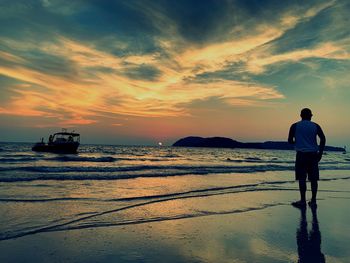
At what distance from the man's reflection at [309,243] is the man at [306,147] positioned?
1580mm

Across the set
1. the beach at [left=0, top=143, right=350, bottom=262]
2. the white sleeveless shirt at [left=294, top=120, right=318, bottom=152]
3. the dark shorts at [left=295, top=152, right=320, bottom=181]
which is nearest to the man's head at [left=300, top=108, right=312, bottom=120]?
the white sleeveless shirt at [left=294, top=120, right=318, bottom=152]

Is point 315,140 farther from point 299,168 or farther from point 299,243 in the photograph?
point 299,243

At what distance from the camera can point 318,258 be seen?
3.50 metres

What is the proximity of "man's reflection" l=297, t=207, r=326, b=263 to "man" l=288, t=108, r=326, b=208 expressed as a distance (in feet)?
5.18

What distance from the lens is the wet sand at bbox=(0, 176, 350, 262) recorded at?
11.4 feet

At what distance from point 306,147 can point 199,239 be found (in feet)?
13.1

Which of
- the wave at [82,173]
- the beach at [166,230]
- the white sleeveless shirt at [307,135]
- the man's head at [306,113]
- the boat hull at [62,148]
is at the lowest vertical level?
the wave at [82,173]

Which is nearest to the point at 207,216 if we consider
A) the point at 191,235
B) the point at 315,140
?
the point at 191,235

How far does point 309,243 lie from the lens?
4.13 m

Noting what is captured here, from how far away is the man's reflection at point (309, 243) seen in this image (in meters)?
3.50

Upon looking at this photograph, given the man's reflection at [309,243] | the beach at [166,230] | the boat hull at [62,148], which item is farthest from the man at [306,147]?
the boat hull at [62,148]

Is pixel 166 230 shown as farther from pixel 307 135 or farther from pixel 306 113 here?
pixel 306 113

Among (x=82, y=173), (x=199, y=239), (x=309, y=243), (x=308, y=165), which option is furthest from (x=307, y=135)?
(x=82, y=173)

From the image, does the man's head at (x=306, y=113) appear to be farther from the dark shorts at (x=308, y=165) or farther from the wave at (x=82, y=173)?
the wave at (x=82, y=173)
